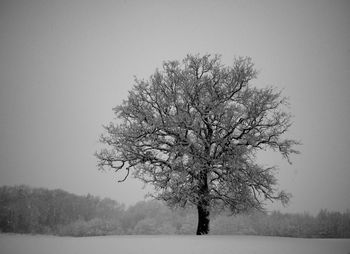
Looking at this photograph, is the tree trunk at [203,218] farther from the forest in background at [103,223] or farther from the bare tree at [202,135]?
the forest in background at [103,223]

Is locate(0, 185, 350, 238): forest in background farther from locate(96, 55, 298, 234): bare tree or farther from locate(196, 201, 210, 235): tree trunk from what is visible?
locate(96, 55, 298, 234): bare tree

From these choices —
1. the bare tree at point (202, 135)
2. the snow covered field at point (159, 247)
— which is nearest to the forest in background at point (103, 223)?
the bare tree at point (202, 135)

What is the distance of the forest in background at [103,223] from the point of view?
38750 mm

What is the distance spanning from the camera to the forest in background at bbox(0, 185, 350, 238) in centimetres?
3875

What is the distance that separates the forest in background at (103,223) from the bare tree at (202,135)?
40.4 feet

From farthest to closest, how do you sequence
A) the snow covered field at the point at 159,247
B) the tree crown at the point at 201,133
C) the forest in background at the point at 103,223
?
the forest in background at the point at 103,223 → the tree crown at the point at 201,133 → the snow covered field at the point at 159,247

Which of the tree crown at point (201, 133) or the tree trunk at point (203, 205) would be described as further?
the tree trunk at point (203, 205)

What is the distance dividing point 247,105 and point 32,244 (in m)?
12.5

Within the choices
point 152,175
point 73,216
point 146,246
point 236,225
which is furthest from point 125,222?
point 146,246

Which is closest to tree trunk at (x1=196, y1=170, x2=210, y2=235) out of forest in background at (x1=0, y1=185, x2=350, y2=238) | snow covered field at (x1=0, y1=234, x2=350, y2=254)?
snow covered field at (x1=0, y1=234, x2=350, y2=254)

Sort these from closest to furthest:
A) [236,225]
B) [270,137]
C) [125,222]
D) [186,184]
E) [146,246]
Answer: [146,246] < [186,184] < [270,137] < [236,225] < [125,222]

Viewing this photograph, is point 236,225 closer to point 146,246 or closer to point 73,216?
point 73,216

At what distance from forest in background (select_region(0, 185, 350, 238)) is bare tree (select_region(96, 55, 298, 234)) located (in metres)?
12.3

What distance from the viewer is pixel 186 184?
15.9 m
